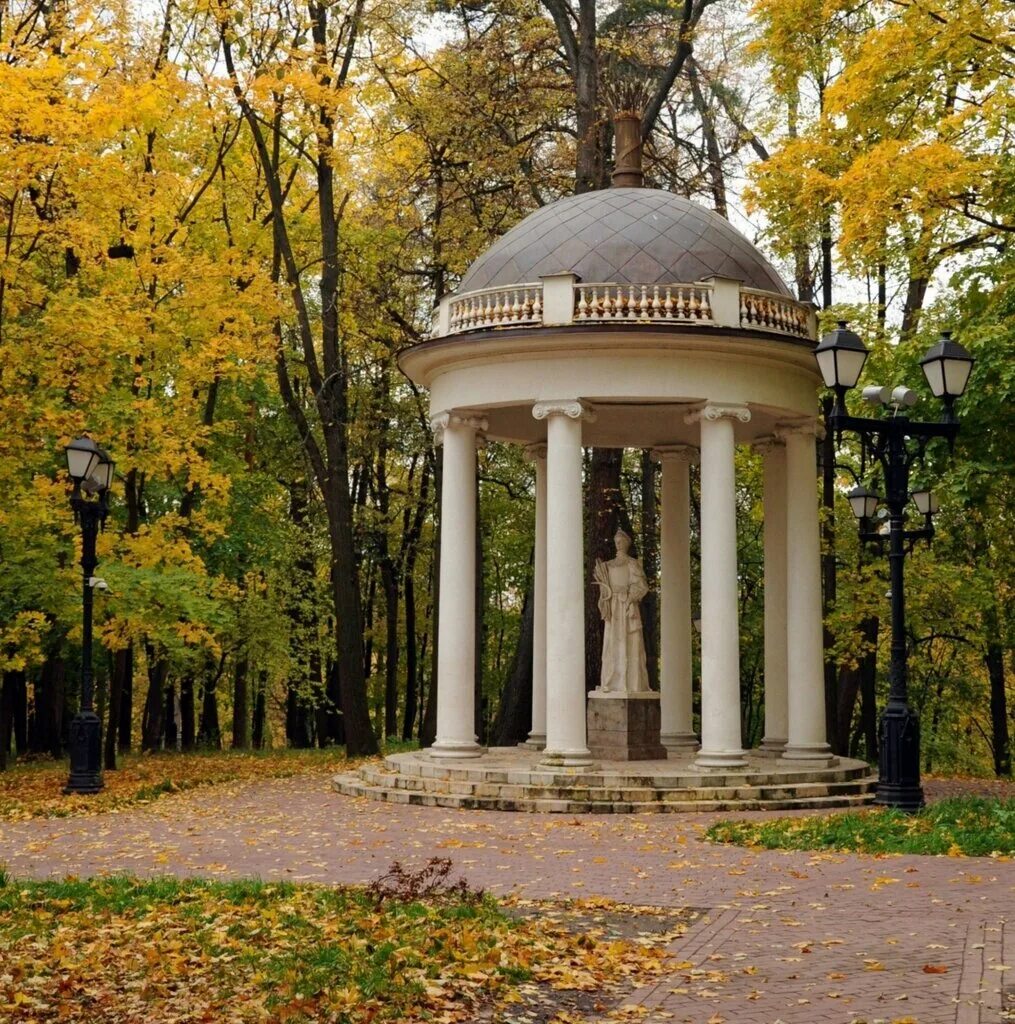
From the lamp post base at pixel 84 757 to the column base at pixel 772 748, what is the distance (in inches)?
412

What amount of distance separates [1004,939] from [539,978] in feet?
10.6

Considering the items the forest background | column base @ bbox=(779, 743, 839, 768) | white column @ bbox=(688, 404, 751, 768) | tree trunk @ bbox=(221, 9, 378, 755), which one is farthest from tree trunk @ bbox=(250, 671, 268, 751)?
white column @ bbox=(688, 404, 751, 768)

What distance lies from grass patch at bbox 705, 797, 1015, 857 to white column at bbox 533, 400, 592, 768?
12.3 ft

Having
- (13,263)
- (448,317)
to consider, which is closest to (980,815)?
(448,317)

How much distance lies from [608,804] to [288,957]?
10.2 m

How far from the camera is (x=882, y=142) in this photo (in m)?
20.3

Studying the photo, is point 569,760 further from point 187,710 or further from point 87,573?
point 187,710

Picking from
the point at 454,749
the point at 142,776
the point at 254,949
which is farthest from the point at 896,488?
the point at 142,776

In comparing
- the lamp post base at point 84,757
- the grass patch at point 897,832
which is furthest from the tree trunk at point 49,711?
the grass patch at point 897,832

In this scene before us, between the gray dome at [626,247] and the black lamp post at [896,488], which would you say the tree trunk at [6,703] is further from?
the black lamp post at [896,488]

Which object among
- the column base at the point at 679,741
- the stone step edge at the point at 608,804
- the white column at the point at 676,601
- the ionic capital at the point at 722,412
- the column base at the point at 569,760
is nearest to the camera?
the stone step edge at the point at 608,804

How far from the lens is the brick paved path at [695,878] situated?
8.46m

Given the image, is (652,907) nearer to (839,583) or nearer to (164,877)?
(164,877)

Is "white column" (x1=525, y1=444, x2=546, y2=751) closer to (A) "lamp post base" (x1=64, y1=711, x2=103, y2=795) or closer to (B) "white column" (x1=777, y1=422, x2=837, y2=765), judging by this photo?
(B) "white column" (x1=777, y1=422, x2=837, y2=765)
